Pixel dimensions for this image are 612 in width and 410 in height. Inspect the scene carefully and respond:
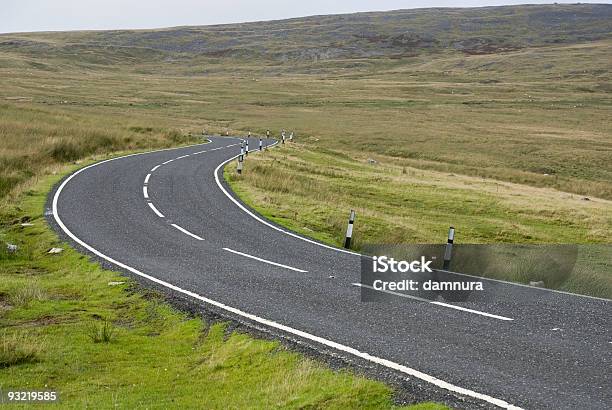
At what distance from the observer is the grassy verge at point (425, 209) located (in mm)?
21031

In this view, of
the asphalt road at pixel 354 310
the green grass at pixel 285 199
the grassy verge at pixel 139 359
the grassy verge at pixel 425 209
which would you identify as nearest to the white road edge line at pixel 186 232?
the asphalt road at pixel 354 310

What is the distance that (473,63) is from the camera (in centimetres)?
17588

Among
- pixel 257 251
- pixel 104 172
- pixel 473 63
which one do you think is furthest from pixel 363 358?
pixel 473 63

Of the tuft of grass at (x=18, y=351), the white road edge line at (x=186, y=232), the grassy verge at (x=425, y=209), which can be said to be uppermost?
the tuft of grass at (x=18, y=351)

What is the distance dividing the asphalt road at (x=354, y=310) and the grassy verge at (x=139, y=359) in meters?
0.78

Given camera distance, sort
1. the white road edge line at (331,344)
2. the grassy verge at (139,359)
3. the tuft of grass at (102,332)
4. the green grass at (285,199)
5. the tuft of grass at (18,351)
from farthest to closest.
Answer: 1. the tuft of grass at (102,332)
2. the tuft of grass at (18,351)
3. the green grass at (285,199)
4. the grassy verge at (139,359)
5. the white road edge line at (331,344)

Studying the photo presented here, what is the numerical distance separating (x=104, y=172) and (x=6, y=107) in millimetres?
29039

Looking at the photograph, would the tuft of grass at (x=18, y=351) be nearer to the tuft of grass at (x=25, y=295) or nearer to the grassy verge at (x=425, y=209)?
the tuft of grass at (x=25, y=295)

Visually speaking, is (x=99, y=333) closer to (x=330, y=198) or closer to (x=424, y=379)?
(x=424, y=379)

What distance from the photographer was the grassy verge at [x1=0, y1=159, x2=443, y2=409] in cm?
823

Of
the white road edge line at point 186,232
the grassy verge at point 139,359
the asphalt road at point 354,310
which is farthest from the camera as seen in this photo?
the white road edge line at point 186,232

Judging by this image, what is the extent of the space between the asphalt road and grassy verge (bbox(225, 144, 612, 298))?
9.61 feet

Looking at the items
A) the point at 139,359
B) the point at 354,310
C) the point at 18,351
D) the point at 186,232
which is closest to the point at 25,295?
the point at 18,351

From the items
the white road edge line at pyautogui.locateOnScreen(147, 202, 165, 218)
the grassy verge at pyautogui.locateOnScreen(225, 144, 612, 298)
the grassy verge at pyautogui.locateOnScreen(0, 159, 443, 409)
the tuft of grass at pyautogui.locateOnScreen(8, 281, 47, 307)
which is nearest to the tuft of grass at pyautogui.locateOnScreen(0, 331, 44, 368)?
the grassy verge at pyautogui.locateOnScreen(0, 159, 443, 409)
